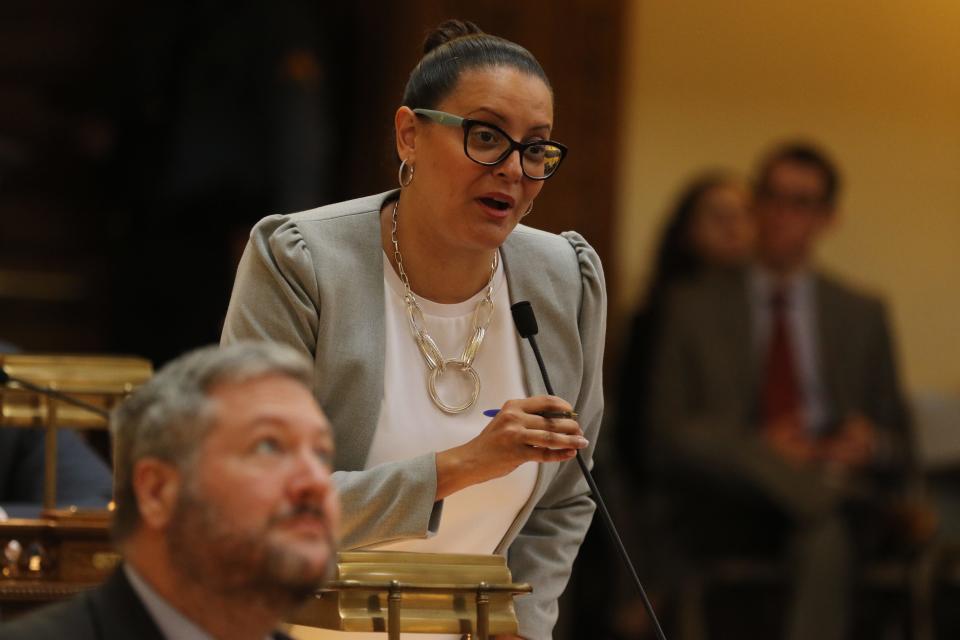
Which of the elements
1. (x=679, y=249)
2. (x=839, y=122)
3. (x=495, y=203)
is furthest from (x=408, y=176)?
(x=839, y=122)

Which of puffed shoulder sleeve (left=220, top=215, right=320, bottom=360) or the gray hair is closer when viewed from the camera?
the gray hair

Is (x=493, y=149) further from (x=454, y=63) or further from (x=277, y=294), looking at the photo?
(x=277, y=294)

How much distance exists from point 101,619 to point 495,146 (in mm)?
981

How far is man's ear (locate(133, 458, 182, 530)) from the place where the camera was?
1605mm

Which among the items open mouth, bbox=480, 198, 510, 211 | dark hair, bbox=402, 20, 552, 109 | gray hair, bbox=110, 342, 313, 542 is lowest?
gray hair, bbox=110, 342, 313, 542

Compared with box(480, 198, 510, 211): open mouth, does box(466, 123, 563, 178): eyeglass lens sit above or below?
above

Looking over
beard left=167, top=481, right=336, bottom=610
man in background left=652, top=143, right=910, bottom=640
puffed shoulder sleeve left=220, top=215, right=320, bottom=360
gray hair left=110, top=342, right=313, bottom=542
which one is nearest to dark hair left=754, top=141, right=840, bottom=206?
man in background left=652, top=143, right=910, bottom=640

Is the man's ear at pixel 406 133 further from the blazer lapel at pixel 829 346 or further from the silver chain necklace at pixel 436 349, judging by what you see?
the blazer lapel at pixel 829 346

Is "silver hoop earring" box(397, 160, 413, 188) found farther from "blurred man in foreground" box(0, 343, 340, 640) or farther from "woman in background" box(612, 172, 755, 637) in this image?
"woman in background" box(612, 172, 755, 637)

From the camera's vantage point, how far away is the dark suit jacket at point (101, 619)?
1.57 m

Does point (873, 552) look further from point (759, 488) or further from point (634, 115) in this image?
point (634, 115)

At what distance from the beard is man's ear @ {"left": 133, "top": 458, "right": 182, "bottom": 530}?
0.05 ft

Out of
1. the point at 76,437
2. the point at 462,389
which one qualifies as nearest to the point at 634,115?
the point at 76,437

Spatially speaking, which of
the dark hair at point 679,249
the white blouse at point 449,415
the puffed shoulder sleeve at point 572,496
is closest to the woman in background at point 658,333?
the dark hair at point 679,249
